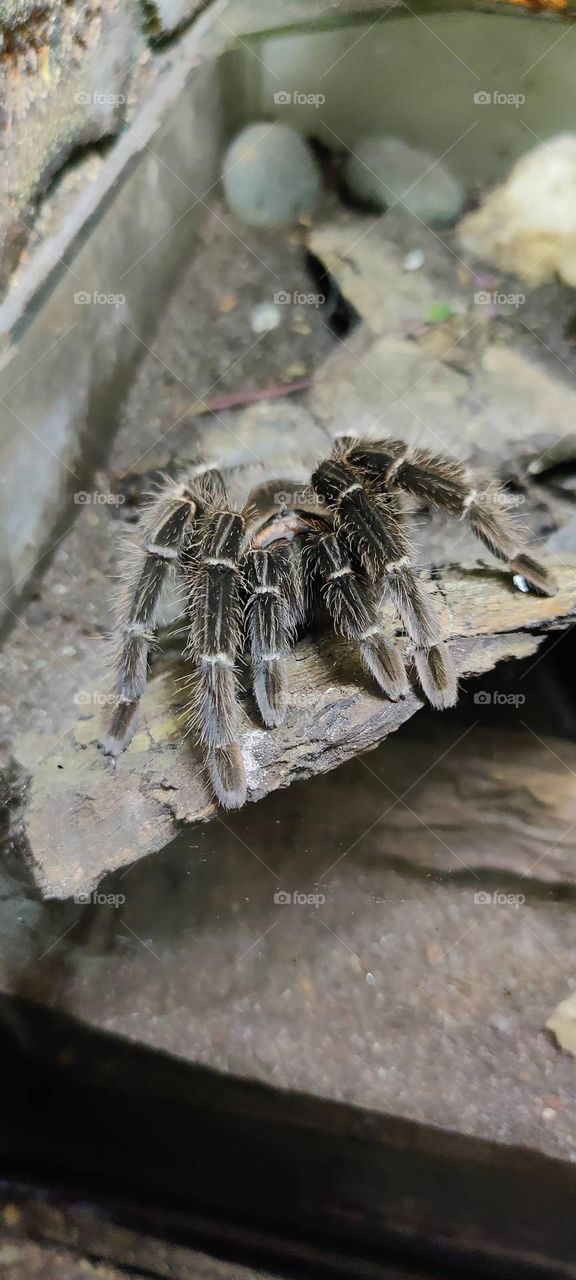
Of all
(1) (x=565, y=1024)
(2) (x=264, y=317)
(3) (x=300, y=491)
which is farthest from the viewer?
(2) (x=264, y=317)

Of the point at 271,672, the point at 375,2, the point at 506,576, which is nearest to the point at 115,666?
the point at 271,672

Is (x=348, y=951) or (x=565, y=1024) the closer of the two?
(x=565, y=1024)

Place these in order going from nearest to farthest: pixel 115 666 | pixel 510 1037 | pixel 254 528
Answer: pixel 510 1037, pixel 115 666, pixel 254 528

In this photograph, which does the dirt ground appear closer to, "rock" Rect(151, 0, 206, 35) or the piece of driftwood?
the piece of driftwood

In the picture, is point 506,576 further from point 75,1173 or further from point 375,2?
point 375,2

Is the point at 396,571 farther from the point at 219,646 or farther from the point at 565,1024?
the point at 565,1024

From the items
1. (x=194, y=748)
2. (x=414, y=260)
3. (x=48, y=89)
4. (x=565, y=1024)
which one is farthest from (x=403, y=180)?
(x=565, y=1024)

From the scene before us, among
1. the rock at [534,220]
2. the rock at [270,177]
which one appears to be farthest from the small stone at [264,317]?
the rock at [534,220]

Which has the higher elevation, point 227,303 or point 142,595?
point 142,595
